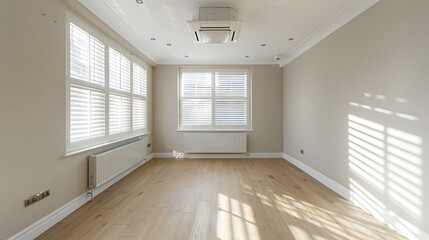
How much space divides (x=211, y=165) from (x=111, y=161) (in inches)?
85.4

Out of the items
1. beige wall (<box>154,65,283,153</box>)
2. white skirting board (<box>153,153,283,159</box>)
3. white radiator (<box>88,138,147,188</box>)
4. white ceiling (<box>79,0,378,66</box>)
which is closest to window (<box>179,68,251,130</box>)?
beige wall (<box>154,65,283,153</box>)

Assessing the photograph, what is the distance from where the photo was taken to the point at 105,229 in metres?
1.91

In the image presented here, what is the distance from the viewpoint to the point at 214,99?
5.06 meters

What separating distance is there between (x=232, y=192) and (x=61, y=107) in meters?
2.52

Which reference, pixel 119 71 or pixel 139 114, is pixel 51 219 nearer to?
pixel 119 71

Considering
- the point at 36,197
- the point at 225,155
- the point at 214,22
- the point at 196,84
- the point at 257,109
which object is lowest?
the point at 225,155

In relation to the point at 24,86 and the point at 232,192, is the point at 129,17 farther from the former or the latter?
the point at 232,192

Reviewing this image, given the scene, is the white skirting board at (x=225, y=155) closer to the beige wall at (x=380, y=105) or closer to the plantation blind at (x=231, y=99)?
the plantation blind at (x=231, y=99)

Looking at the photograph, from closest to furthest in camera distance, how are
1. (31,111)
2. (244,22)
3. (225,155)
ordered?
(31,111) < (244,22) < (225,155)

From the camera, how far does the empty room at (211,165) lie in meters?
1.71

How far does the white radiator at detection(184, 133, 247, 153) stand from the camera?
489cm

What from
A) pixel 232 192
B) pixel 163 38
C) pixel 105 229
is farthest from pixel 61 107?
pixel 232 192

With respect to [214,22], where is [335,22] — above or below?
above

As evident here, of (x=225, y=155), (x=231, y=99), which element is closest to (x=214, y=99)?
(x=231, y=99)
